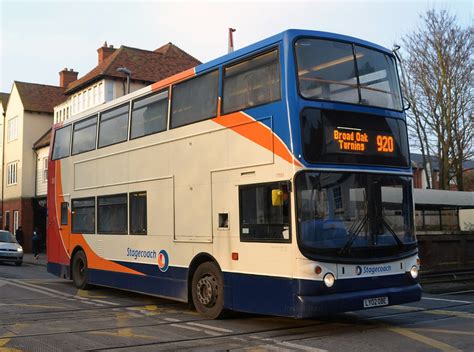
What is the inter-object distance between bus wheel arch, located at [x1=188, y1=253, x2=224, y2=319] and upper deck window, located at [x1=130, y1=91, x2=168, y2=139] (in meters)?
2.95

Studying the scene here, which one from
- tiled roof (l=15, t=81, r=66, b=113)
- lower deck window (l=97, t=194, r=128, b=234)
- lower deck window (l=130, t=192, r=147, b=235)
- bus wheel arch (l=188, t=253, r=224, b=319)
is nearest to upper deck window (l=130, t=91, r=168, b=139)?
lower deck window (l=130, t=192, r=147, b=235)

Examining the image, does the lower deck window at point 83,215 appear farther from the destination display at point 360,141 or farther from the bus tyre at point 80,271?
the destination display at point 360,141

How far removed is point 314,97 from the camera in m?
8.05

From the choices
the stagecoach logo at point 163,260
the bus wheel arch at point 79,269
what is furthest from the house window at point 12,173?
the stagecoach logo at point 163,260

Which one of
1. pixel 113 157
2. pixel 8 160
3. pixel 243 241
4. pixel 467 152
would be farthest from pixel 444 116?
pixel 8 160

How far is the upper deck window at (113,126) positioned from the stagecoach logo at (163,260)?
3.01 meters

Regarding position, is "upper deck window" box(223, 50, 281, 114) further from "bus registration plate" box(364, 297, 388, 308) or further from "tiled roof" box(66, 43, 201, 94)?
"tiled roof" box(66, 43, 201, 94)

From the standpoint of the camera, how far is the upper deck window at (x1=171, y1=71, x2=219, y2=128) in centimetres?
960

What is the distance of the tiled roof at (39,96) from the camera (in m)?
41.0

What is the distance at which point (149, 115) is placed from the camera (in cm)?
1142

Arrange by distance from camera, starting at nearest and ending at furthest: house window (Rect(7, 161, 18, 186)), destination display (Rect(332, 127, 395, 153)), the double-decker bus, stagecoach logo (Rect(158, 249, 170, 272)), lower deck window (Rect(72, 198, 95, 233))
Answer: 1. the double-decker bus
2. destination display (Rect(332, 127, 395, 153))
3. stagecoach logo (Rect(158, 249, 170, 272))
4. lower deck window (Rect(72, 198, 95, 233))
5. house window (Rect(7, 161, 18, 186))

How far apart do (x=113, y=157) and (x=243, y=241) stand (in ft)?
17.1

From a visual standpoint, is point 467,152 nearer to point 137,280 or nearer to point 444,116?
point 444,116

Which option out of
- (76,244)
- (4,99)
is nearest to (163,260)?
(76,244)
